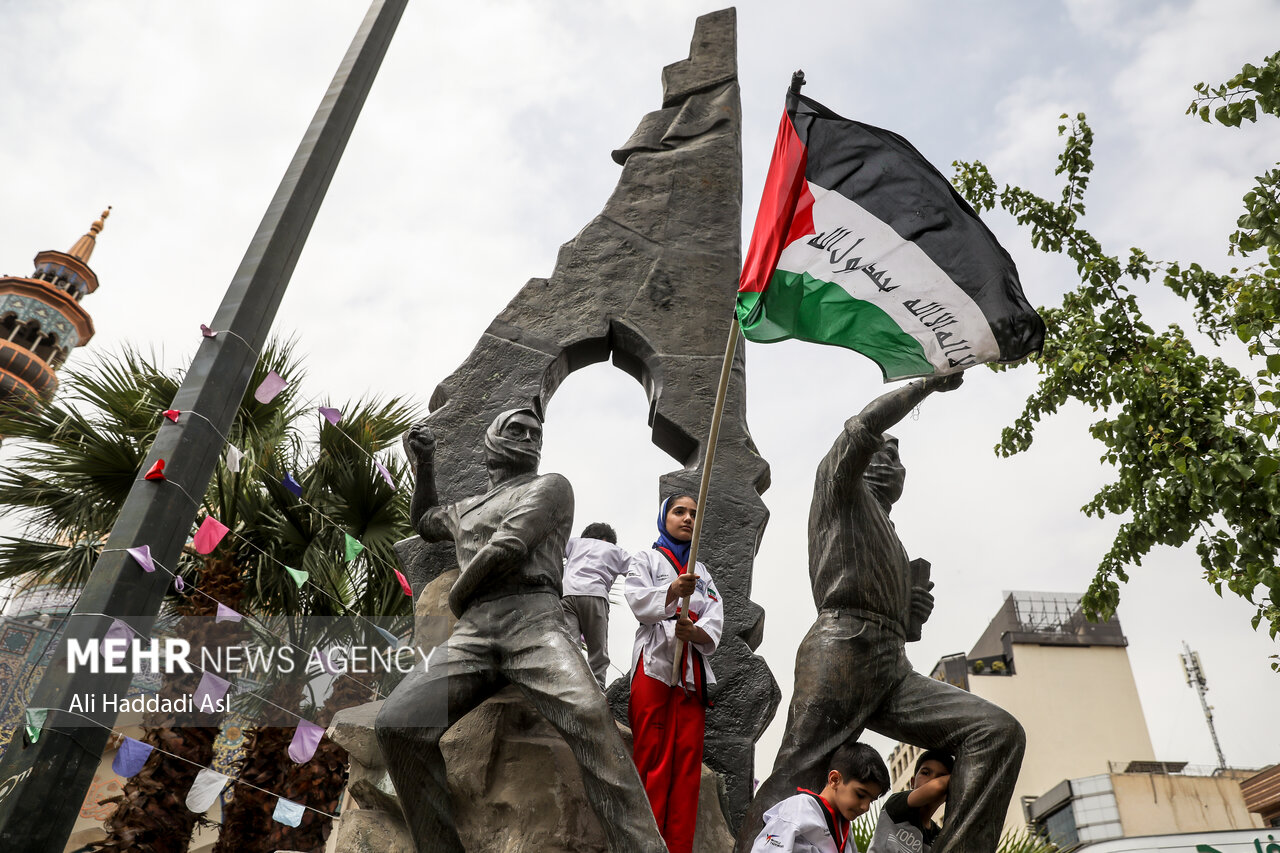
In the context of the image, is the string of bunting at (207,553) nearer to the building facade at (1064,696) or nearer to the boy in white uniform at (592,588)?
the boy in white uniform at (592,588)

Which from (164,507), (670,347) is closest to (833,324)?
(670,347)

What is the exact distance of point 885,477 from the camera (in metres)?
4.85

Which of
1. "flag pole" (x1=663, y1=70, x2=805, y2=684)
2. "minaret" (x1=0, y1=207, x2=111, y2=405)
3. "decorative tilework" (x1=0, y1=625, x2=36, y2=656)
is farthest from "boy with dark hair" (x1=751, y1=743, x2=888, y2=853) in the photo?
"minaret" (x1=0, y1=207, x2=111, y2=405)

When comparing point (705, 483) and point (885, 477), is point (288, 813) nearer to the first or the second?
point (705, 483)

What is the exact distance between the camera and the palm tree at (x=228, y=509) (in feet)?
25.5

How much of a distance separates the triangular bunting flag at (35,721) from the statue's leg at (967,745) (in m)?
3.16

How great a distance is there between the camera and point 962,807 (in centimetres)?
405

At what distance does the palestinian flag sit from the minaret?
106ft

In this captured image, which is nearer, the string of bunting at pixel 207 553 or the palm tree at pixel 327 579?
the string of bunting at pixel 207 553

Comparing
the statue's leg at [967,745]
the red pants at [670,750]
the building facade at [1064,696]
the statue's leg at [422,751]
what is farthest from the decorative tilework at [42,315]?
the statue's leg at [967,745]

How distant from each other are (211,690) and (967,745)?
14.5ft

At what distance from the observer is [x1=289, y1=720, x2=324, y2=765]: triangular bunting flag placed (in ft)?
20.4

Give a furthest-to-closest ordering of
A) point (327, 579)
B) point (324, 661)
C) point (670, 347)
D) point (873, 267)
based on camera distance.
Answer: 1. point (327, 579)
2. point (324, 661)
3. point (670, 347)
4. point (873, 267)

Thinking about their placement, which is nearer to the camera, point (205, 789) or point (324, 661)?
point (205, 789)
